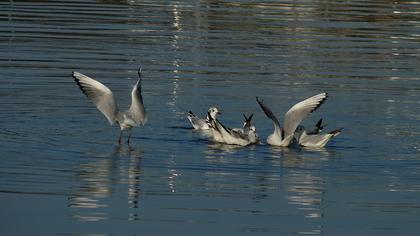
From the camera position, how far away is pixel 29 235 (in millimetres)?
10938

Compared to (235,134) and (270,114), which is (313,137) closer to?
(270,114)

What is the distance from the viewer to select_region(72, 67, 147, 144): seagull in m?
16.1

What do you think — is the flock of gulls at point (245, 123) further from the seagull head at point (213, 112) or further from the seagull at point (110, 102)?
the seagull head at point (213, 112)

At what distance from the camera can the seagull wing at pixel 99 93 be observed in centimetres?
1608

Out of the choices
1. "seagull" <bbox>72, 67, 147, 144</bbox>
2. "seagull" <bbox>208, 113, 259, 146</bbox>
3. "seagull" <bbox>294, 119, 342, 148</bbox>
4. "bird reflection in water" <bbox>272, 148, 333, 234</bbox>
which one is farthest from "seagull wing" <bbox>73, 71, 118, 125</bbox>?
"seagull" <bbox>294, 119, 342, 148</bbox>

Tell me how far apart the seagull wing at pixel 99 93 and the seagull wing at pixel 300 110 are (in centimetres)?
247

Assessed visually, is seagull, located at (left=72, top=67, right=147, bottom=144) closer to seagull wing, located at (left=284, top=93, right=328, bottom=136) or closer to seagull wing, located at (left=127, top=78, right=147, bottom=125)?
seagull wing, located at (left=127, top=78, right=147, bottom=125)

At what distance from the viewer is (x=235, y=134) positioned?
1697 centimetres

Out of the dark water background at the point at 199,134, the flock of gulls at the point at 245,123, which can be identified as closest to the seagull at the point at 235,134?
the flock of gulls at the point at 245,123

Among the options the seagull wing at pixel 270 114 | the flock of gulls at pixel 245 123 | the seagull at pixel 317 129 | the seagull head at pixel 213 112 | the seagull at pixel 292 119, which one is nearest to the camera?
the flock of gulls at pixel 245 123

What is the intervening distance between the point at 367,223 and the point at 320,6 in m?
28.6

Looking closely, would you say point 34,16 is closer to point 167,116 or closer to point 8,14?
point 8,14

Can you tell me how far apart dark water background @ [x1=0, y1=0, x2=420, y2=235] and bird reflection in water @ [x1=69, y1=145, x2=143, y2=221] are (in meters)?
0.02

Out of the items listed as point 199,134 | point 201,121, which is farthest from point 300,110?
point 201,121
